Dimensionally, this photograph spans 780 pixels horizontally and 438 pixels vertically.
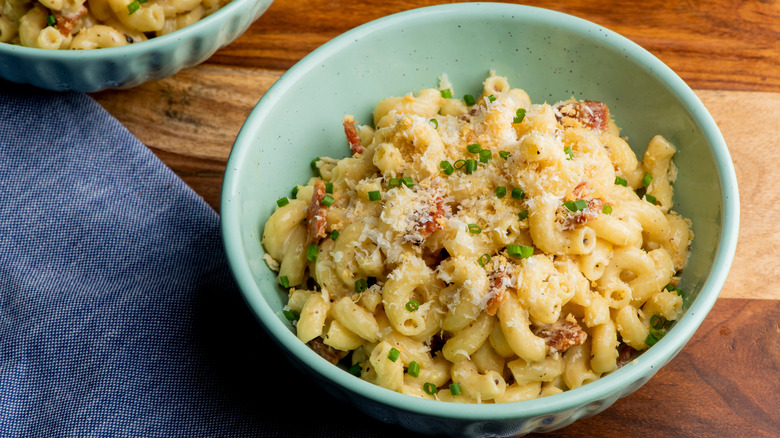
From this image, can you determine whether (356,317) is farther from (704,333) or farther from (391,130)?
(704,333)

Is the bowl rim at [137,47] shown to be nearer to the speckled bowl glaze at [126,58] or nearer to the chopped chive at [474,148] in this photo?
the speckled bowl glaze at [126,58]

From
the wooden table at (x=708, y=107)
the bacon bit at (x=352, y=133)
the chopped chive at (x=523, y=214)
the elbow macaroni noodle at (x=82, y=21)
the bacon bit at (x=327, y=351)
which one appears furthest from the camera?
the elbow macaroni noodle at (x=82, y=21)

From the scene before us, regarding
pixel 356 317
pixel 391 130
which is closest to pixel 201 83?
pixel 391 130

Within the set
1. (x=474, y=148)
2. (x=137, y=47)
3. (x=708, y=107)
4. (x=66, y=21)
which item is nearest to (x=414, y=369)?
(x=474, y=148)

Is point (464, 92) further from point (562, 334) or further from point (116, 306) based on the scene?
point (116, 306)

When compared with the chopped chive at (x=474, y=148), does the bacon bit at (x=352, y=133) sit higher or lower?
lower

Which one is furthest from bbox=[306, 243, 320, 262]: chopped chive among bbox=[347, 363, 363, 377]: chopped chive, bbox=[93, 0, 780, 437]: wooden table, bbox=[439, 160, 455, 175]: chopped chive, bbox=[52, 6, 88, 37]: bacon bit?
bbox=[52, 6, 88, 37]: bacon bit

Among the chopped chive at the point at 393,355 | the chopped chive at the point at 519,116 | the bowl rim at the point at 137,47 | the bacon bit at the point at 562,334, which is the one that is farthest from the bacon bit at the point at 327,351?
the bowl rim at the point at 137,47
